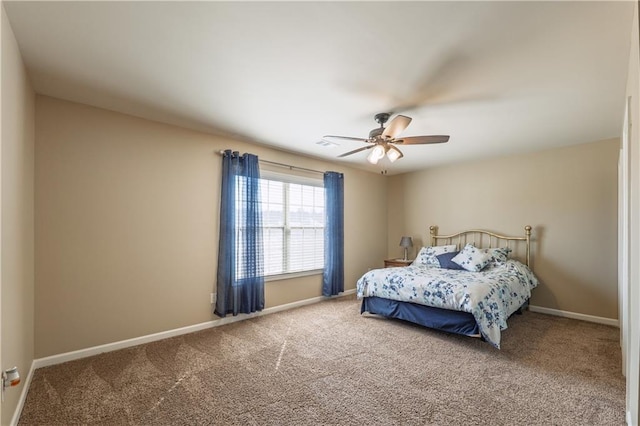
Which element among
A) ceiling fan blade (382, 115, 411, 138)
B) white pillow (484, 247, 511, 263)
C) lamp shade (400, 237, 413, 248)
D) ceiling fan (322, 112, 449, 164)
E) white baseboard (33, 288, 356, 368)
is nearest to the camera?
ceiling fan blade (382, 115, 411, 138)

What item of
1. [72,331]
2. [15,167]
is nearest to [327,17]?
[15,167]

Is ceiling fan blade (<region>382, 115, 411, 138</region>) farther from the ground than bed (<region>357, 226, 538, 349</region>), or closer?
farther from the ground

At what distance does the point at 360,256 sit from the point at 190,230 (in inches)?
128

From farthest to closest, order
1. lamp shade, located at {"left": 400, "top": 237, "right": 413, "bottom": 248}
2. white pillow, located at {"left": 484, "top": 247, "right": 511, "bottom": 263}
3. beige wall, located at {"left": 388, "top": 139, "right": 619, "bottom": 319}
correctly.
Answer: lamp shade, located at {"left": 400, "top": 237, "right": 413, "bottom": 248}
white pillow, located at {"left": 484, "top": 247, "right": 511, "bottom": 263}
beige wall, located at {"left": 388, "top": 139, "right": 619, "bottom": 319}

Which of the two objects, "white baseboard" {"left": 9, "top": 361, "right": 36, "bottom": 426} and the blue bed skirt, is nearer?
"white baseboard" {"left": 9, "top": 361, "right": 36, "bottom": 426}

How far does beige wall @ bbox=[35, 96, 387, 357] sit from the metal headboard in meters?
3.83

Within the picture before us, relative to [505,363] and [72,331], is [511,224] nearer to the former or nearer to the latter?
[505,363]

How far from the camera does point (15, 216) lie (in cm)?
205

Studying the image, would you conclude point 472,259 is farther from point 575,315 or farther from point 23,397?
point 23,397

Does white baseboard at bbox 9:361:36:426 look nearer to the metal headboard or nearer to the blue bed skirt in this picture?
the blue bed skirt

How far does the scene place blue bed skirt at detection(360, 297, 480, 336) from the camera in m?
3.23

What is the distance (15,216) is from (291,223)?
3.15 meters

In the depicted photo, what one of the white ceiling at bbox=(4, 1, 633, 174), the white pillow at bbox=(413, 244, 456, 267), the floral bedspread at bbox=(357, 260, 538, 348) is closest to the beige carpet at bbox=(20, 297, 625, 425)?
the floral bedspread at bbox=(357, 260, 538, 348)

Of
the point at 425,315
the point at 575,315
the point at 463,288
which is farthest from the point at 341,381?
the point at 575,315
